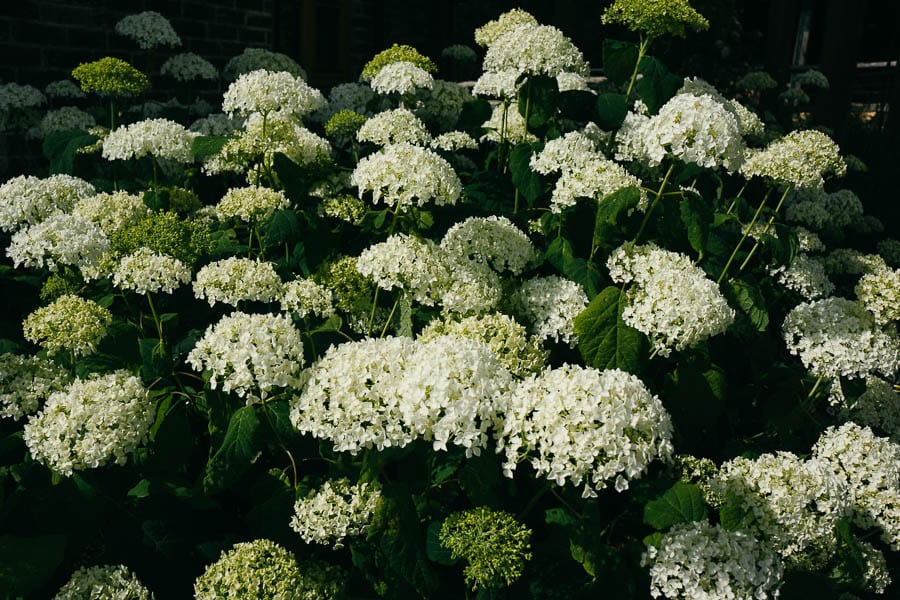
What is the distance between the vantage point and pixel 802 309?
3.04 metres

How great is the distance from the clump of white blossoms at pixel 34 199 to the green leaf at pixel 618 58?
7.66ft

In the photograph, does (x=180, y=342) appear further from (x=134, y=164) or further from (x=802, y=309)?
(x=802, y=309)

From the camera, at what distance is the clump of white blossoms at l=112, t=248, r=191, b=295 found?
2.43 meters

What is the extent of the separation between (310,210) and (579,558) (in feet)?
6.13

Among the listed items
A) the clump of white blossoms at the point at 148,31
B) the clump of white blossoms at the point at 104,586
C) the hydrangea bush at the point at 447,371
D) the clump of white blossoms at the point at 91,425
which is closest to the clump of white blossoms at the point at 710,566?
the hydrangea bush at the point at 447,371

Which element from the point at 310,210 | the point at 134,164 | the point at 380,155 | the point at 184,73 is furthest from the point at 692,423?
the point at 184,73

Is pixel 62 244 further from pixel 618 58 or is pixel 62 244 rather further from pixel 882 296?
pixel 882 296

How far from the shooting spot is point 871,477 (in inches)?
101

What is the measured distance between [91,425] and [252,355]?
468 millimetres

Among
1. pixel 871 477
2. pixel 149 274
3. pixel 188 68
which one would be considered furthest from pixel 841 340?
pixel 188 68

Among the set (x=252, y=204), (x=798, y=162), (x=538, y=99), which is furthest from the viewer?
(x=538, y=99)

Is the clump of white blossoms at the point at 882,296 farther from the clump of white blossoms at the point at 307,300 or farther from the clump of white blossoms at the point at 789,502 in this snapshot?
the clump of white blossoms at the point at 307,300

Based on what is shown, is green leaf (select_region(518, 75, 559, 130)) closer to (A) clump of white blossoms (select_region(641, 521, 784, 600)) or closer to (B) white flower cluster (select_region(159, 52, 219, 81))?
(A) clump of white blossoms (select_region(641, 521, 784, 600))

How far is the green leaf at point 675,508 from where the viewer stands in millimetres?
2027
